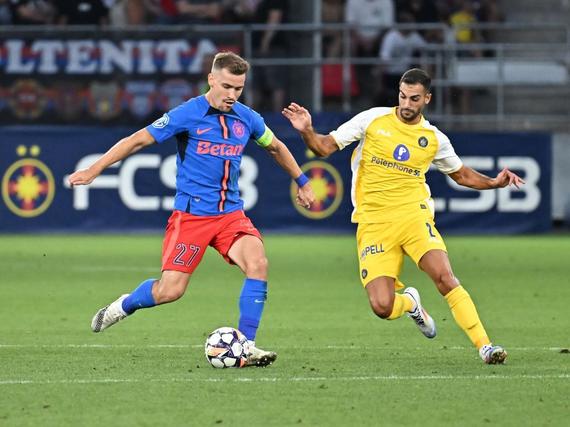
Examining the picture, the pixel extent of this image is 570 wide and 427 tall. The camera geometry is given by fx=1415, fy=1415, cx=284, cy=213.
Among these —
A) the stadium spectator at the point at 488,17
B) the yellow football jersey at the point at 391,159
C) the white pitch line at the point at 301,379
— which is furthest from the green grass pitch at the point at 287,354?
the stadium spectator at the point at 488,17

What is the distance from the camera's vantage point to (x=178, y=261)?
350 inches

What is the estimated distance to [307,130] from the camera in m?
9.12

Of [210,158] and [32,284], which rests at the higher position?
[210,158]

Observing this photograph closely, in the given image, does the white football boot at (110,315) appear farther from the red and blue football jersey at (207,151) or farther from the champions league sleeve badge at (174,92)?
the champions league sleeve badge at (174,92)

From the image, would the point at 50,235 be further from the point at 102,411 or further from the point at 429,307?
the point at 102,411

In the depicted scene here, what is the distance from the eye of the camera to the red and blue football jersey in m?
8.88

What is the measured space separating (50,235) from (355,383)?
1453 cm

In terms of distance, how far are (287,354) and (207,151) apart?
1.48 metres

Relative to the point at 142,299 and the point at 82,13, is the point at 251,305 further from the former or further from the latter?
the point at 82,13

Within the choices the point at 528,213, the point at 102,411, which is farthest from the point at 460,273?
the point at 102,411

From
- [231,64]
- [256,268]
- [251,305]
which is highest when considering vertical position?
[231,64]

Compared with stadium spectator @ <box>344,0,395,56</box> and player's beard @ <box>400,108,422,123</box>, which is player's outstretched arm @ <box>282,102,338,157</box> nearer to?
player's beard @ <box>400,108,422,123</box>

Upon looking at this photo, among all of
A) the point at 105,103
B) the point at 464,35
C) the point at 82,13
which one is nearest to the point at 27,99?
the point at 105,103

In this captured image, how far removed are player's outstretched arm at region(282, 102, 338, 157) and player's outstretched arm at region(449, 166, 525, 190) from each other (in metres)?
0.90
